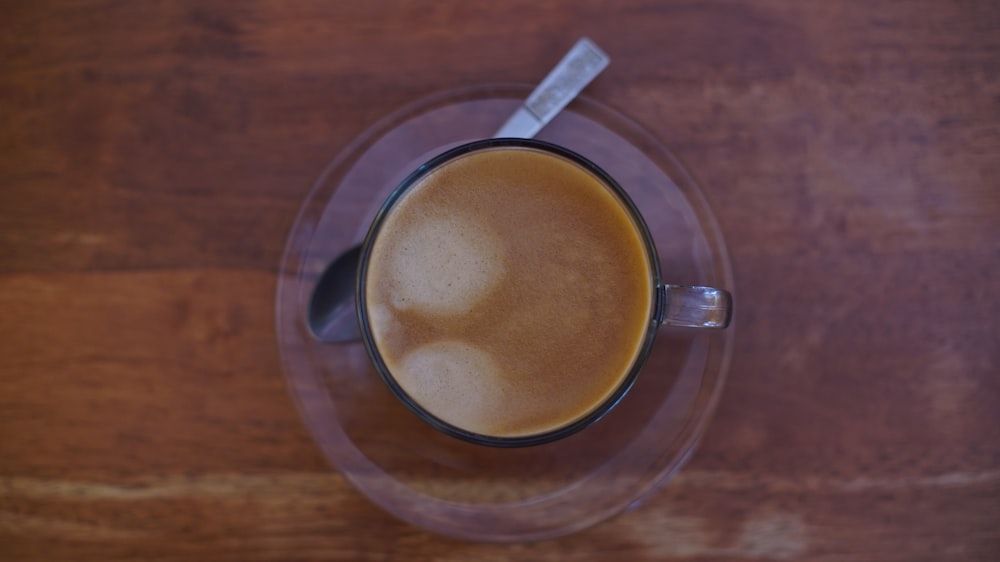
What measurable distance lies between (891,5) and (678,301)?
51 cm

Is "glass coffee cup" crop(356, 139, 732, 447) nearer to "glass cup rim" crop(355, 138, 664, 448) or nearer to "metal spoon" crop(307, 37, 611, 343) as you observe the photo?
"glass cup rim" crop(355, 138, 664, 448)

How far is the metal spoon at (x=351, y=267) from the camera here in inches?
34.6

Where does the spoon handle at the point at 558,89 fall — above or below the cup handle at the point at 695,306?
above

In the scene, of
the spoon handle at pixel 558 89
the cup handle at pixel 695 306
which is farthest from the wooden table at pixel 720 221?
the cup handle at pixel 695 306

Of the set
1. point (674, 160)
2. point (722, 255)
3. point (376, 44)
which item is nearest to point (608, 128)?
point (674, 160)

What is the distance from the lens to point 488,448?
0.89m

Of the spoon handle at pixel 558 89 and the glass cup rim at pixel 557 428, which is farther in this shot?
the spoon handle at pixel 558 89

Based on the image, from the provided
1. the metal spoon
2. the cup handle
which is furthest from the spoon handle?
the cup handle

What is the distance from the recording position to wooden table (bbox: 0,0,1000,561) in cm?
91

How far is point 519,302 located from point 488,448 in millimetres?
221

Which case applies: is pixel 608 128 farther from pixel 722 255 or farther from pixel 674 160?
pixel 722 255

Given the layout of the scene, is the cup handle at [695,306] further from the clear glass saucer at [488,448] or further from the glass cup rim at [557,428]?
the clear glass saucer at [488,448]

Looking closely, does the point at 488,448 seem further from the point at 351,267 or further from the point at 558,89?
the point at 558,89

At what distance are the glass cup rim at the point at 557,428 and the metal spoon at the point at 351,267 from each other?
0.36ft
